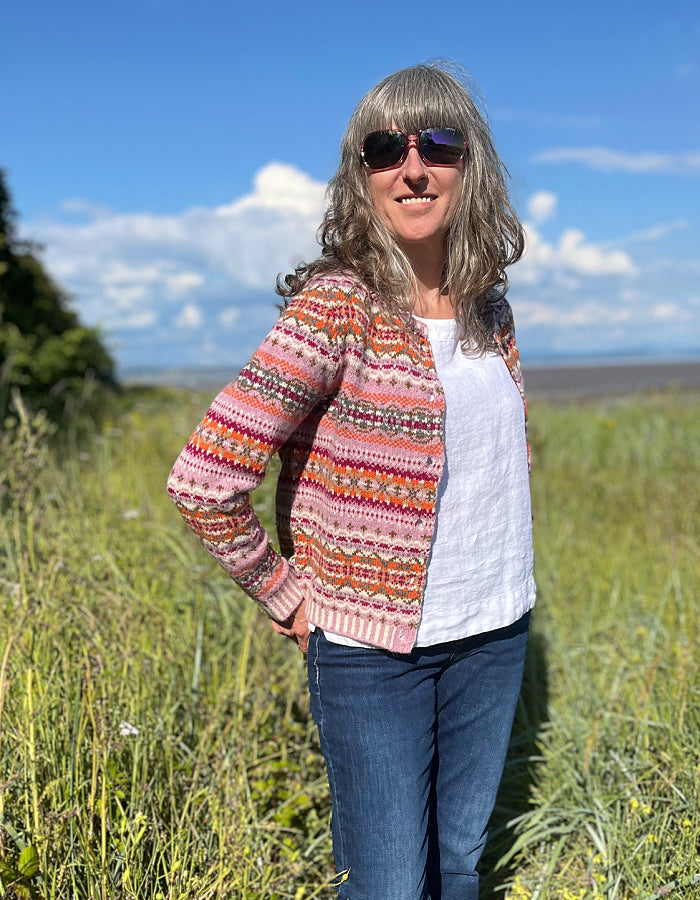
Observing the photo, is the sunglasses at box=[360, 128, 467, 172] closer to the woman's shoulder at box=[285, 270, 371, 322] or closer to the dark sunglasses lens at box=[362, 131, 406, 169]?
the dark sunglasses lens at box=[362, 131, 406, 169]

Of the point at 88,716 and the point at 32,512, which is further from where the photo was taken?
the point at 32,512

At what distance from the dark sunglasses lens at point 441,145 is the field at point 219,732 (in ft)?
4.92

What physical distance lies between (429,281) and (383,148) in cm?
31

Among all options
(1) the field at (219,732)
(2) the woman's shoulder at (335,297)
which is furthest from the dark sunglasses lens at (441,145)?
(1) the field at (219,732)

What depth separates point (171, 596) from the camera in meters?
3.08

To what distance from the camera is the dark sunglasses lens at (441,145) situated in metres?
1.68

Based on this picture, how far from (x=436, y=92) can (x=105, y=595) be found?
191cm

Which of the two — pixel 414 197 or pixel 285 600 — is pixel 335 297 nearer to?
pixel 414 197

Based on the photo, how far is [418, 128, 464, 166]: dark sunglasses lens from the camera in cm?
168

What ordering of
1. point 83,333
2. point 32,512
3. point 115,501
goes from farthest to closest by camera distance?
1. point 83,333
2. point 115,501
3. point 32,512

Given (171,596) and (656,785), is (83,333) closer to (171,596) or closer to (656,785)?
(171,596)

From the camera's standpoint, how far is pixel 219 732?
97.0 inches

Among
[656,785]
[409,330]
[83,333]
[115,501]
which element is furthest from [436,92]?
[83,333]

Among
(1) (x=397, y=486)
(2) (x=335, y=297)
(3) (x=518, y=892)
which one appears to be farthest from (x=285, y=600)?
(3) (x=518, y=892)
